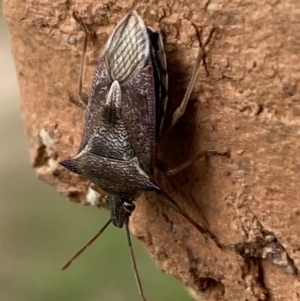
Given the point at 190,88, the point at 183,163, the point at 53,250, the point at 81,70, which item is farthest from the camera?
the point at 53,250

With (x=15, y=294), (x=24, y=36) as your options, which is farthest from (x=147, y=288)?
(x=24, y=36)

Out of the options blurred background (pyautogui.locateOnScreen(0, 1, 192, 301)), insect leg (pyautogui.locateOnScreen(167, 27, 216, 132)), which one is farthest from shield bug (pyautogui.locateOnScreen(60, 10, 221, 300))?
blurred background (pyautogui.locateOnScreen(0, 1, 192, 301))

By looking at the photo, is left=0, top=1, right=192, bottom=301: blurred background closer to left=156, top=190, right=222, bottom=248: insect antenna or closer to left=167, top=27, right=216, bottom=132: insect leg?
left=156, top=190, right=222, bottom=248: insect antenna

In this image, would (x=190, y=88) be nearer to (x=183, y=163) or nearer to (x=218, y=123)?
(x=218, y=123)

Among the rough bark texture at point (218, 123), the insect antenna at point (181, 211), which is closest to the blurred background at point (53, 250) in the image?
the rough bark texture at point (218, 123)

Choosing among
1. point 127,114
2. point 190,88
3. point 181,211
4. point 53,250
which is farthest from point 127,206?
point 53,250

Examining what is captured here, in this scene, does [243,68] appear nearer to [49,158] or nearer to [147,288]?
[49,158]
